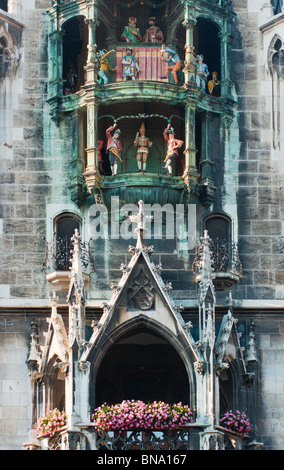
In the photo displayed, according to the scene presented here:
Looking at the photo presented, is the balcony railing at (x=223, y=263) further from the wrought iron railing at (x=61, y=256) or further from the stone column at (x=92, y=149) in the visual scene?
the stone column at (x=92, y=149)

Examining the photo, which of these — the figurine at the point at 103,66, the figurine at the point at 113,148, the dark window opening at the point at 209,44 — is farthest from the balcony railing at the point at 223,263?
the figurine at the point at 103,66

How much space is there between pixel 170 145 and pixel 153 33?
8.91 ft

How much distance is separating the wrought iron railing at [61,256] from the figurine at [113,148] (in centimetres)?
176

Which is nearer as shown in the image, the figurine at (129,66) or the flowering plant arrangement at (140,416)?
the flowering plant arrangement at (140,416)

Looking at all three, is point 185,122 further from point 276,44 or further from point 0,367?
point 0,367

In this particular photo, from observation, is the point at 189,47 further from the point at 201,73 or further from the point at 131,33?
the point at 131,33

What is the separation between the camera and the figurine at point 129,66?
128 ft

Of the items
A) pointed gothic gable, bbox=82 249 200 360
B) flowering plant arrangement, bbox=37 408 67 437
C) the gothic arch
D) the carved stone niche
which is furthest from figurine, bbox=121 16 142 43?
flowering plant arrangement, bbox=37 408 67 437

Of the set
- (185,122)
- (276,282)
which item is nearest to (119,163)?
(185,122)

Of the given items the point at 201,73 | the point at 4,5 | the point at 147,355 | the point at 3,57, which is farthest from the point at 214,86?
the point at 147,355

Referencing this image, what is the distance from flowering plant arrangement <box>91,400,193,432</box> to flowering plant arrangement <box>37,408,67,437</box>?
29.2 inches

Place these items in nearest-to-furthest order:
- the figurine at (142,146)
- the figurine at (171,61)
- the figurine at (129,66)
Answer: the figurine at (142,146), the figurine at (129,66), the figurine at (171,61)

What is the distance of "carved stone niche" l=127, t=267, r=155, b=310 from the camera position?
36.9 meters

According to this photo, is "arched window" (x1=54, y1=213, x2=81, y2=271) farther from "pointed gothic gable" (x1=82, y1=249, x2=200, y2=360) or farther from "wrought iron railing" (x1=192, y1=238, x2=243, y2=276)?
"wrought iron railing" (x1=192, y1=238, x2=243, y2=276)
